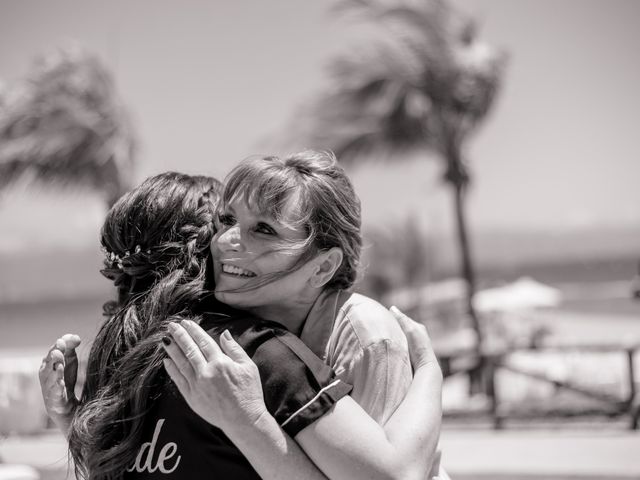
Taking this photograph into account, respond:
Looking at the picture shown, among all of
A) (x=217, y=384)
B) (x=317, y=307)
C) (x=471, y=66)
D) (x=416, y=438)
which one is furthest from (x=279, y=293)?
(x=471, y=66)

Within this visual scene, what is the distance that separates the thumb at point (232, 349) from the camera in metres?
1.63

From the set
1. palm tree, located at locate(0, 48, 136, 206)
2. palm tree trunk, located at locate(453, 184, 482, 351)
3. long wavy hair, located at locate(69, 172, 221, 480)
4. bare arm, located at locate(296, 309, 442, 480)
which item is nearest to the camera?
bare arm, located at locate(296, 309, 442, 480)

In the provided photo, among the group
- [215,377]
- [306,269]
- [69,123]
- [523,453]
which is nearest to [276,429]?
[215,377]

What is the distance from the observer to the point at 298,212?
1.88 m

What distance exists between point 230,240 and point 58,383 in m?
0.59

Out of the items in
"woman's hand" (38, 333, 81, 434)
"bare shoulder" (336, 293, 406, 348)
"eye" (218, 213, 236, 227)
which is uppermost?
"eye" (218, 213, 236, 227)

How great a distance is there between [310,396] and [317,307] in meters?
0.38

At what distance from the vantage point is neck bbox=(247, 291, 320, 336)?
76.0 inches

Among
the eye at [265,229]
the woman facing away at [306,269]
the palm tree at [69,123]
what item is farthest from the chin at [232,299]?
the palm tree at [69,123]

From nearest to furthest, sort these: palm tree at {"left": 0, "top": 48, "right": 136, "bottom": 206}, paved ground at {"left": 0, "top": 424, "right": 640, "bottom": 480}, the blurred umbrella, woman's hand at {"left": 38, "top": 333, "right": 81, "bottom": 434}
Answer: woman's hand at {"left": 38, "top": 333, "right": 81, "bottom": 434}, paved ground at {"left": 0, "top": 424, "right": 640, "bottom": 480}, palm tree at {"left": 0, "top": 48, "right": 136, "bottom": 206}, the blurred umbrella

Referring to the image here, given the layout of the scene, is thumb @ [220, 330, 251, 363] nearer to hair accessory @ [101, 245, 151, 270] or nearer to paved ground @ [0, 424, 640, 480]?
hair accessory @ [101, 245, 151, 270]

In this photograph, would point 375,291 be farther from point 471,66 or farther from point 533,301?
point 471,66

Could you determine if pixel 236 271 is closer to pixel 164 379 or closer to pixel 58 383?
pixel 164 379

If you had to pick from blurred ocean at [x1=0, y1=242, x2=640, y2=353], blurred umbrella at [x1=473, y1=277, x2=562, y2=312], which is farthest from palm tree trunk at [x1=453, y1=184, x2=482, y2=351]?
blurred ocean at [x1=0, y1=242, x2=640, y2=353]
